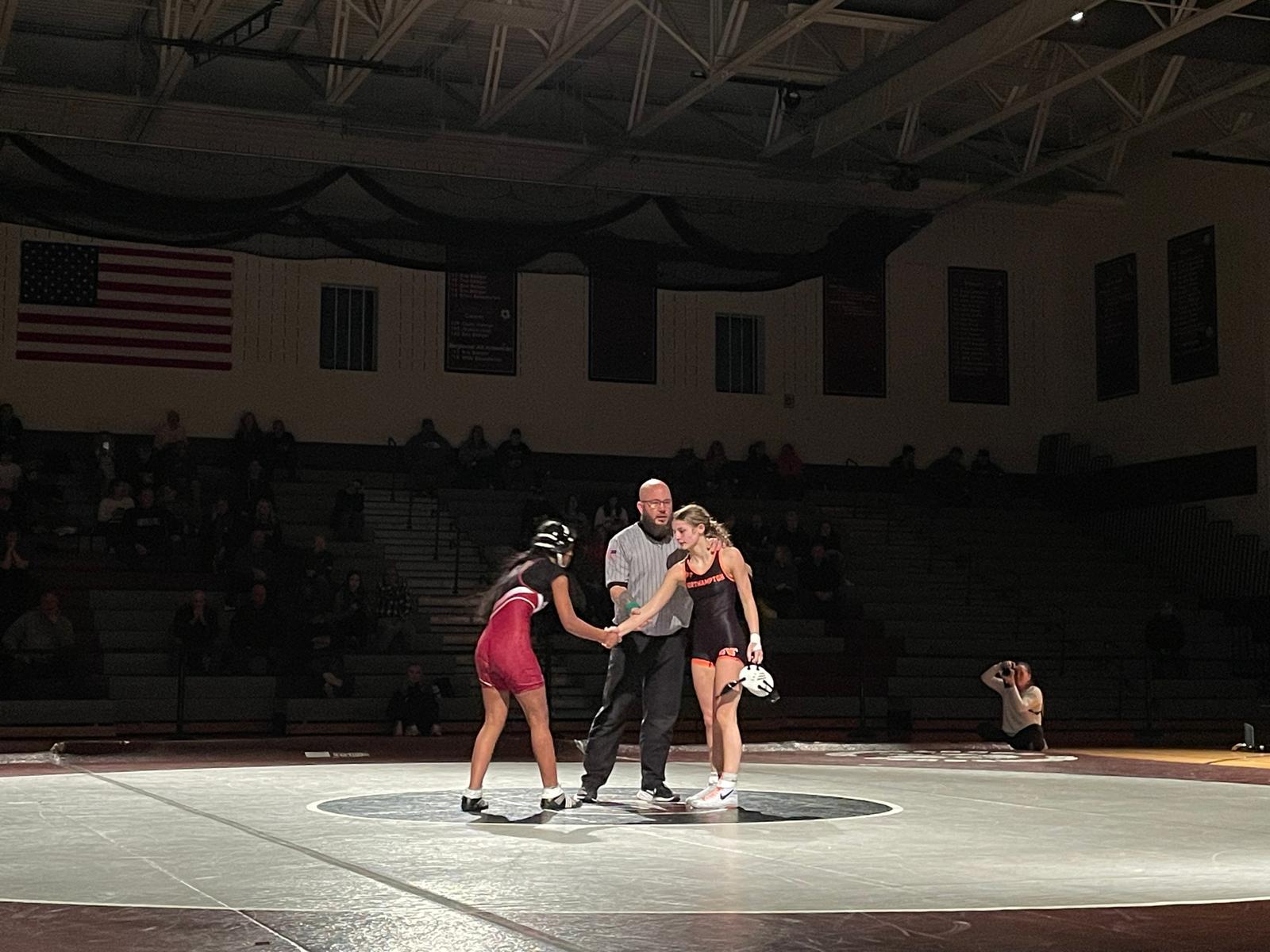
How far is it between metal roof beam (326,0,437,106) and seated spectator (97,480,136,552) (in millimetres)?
5578

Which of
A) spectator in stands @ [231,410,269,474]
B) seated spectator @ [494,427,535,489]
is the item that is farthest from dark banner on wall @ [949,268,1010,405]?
spectator in stands @ [231,410,269,474]

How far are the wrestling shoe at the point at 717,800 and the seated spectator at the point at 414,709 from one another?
9228 millimetres

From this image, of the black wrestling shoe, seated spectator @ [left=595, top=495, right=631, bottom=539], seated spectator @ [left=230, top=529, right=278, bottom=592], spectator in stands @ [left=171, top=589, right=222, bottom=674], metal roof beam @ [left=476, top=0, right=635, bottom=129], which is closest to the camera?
the black wrestling shoe

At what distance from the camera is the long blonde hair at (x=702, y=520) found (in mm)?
8867

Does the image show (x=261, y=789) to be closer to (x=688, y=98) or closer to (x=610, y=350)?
(x=688, y=98)

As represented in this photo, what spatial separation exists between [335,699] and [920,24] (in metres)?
10.1

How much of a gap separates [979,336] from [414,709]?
14.9 meters

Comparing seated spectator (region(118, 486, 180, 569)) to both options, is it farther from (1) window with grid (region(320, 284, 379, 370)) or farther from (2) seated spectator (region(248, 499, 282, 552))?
(1) window with grid (region(320, 284, 379, 370))

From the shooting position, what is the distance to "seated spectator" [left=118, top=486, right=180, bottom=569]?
20.1 m

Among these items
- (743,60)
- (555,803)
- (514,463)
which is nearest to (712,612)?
(555,803)

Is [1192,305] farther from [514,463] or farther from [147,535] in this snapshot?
[147,535]

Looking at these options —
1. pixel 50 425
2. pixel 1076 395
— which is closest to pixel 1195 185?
→ pixel 1076 395

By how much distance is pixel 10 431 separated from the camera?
21656 mm

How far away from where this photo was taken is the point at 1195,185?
26125mm
